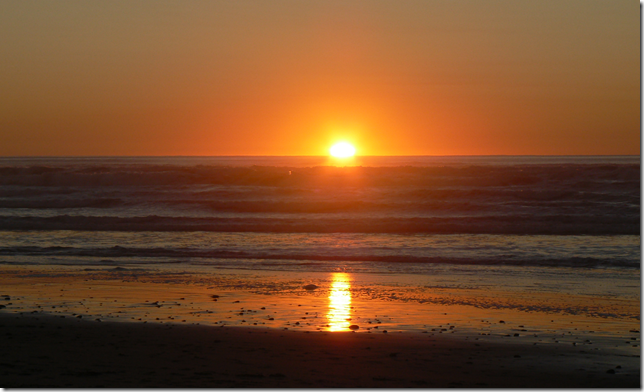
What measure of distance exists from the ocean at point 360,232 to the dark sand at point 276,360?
254cm

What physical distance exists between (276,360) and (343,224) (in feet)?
50.9

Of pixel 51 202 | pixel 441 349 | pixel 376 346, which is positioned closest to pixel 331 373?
pixel 376 346

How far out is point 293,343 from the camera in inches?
269

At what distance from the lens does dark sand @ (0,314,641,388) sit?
5.56 m

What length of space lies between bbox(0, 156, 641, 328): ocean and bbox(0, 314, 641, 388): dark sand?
2541 millimetres

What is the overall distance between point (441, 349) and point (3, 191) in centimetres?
3568

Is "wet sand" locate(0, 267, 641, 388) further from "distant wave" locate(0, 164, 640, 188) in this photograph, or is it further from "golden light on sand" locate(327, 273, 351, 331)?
"distant wave" locate(0, 164, 640, 188)

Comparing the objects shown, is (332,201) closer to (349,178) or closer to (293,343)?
(349,178)

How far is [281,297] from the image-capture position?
9.59 metres

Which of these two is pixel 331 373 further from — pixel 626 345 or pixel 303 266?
pixel 303 266

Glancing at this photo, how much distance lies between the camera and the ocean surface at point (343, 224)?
1352cm

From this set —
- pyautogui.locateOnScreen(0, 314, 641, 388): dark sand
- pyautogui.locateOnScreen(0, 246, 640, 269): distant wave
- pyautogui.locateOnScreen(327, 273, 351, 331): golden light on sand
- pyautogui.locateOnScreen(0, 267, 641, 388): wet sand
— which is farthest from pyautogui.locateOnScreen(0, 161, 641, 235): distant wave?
pyautogui.locateOnScreen(0, 314, 641, 388): dark sand

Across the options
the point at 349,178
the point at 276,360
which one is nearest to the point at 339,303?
the point at 276,360

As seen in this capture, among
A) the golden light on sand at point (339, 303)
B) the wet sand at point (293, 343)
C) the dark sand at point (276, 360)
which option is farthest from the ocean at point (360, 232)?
the dark sand at point (276, 360)
